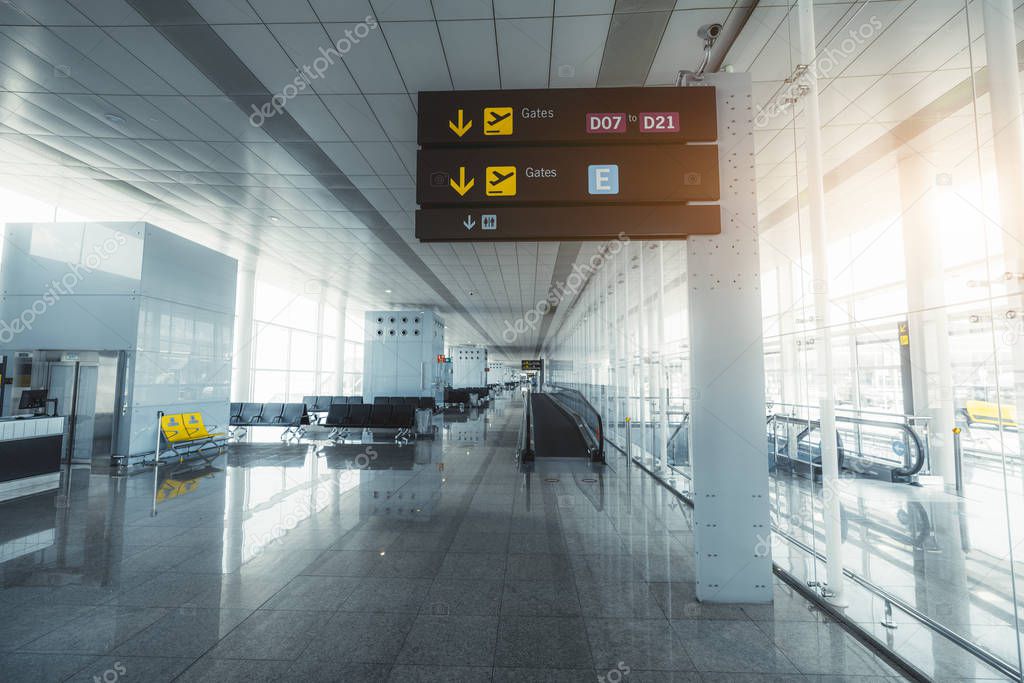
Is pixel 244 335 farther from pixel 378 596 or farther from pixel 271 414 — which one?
pixel 378 596

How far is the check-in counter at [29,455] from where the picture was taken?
269 inches

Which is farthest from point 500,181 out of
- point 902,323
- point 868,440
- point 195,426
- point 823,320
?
point 195,426

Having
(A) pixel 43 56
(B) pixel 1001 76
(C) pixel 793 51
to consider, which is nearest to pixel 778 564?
(B) pixel 1001 76

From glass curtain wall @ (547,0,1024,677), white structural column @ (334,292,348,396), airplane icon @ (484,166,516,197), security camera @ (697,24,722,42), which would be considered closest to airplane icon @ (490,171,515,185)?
airplane icon @ (484,166,516,197)

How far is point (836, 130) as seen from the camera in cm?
609

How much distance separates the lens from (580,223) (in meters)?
3.71

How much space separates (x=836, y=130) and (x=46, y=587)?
31.9 ft

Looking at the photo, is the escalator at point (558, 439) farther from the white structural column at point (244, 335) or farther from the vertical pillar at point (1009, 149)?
the white structural column at point (244, 335)

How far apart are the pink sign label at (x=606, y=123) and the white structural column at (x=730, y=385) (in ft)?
3.05

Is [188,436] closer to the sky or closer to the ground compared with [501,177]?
closer to the ground

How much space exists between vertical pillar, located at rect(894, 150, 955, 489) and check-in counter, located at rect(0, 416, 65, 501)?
14.2m

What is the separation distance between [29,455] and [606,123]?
9577mm

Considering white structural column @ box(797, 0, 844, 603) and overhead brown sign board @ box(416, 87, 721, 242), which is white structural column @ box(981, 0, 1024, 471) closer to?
white structural column @ box(797, 0, 844, 603)

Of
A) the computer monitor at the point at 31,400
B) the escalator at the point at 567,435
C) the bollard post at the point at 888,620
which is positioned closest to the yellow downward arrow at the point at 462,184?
the bollard post at the point at 888,620
